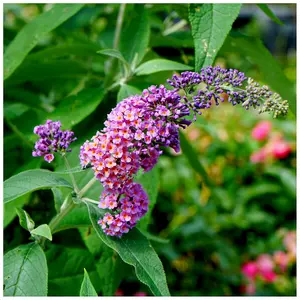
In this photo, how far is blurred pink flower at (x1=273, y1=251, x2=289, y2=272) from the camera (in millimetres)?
2998

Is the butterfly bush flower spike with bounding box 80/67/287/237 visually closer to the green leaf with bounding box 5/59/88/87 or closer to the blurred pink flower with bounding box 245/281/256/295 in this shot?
the green leaf with bounding box 5/59/88/87

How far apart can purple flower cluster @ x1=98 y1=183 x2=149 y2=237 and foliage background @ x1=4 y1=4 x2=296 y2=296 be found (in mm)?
270

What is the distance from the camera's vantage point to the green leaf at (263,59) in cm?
156

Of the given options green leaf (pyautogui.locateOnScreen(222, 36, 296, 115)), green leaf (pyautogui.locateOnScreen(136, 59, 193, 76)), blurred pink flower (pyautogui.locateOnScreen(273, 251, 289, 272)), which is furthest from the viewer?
blurred pink flower (pyautogui.locateOnScreen(273, 251, 289, 272))

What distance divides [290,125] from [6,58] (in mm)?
2604

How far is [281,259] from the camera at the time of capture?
3.03 meters

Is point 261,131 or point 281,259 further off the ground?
point 261,131

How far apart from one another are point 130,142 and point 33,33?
2.00ft

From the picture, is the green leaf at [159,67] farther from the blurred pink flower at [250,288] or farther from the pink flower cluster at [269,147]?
the pink flower cluster at [269,147]

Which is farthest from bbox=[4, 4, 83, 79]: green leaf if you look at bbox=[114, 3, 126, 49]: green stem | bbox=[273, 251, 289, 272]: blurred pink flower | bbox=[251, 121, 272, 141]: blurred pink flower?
bbox=[251, 121, 272, 141]: blurred pink flower

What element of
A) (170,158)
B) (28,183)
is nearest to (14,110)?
(28,183)

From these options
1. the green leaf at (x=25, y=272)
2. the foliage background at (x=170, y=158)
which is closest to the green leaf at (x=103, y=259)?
the foliage background at (x=170, y=158)

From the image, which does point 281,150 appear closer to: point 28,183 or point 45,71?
point 45,71

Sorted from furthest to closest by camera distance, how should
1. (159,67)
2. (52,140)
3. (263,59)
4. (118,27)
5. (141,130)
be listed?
1. (118,27)
2. (263,59)
3. (159,67)
4. (52,140)
5. (141,130)
